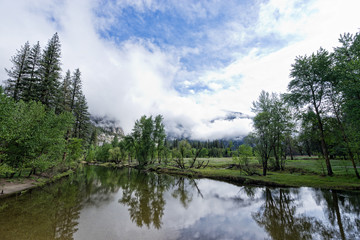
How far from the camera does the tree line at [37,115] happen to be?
590 inches

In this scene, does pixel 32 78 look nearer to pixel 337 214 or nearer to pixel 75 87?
pixel 75 87

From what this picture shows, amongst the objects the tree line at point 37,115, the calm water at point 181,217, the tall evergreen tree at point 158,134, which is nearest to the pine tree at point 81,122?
the tree line at point 37,115

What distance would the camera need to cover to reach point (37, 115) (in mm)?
18797

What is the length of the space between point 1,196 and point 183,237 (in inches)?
673

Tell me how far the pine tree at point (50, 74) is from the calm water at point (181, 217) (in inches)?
741

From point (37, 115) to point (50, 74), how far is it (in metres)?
12.4

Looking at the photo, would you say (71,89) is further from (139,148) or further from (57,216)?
(57,216)

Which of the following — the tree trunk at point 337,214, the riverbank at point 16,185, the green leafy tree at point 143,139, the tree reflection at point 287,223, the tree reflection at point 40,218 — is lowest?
the tree reflection at point 287,223

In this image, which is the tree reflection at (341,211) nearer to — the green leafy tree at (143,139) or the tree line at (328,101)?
the tree line at (328,101)

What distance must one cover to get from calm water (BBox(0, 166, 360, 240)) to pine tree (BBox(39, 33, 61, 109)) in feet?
61.8

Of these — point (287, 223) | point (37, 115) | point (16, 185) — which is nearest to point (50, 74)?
point (37, 115)

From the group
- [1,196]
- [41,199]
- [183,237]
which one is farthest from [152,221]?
[1,196]

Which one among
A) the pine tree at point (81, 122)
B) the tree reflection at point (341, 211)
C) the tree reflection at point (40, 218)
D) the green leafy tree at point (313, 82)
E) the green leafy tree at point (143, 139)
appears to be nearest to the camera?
the tree reflection at point (40, 218)

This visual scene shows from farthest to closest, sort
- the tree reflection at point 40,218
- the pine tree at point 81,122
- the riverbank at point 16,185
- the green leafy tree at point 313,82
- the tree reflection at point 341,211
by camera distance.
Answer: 1. the pine tree at point 81,122
2. the green leafy tree at point 313,82
3. the riverbank at point 16,185
4. the tree reflection at point 341,211
5. the tree reflection at point 40,218
